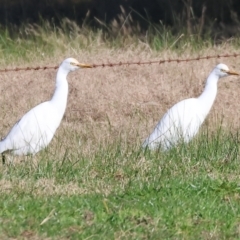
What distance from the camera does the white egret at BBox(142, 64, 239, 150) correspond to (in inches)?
322

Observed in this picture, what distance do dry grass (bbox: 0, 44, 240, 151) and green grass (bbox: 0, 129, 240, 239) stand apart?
11.6ft

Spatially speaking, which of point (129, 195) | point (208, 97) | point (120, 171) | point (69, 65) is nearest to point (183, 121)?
point (208, 97)

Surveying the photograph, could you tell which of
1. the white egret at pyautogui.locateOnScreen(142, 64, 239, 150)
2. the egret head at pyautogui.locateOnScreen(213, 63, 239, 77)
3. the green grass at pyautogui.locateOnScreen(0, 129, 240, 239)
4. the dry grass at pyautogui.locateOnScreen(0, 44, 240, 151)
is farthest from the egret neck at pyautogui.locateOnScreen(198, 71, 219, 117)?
the green grass at pyautogui.locateOnScreen(0, 129, 240, 239)

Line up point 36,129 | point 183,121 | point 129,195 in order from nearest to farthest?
1. point 129,195
2. point 36,129
3. point 183,121

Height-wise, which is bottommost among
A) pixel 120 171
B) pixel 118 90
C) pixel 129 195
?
pixel 118 90

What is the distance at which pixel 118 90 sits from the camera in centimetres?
1191

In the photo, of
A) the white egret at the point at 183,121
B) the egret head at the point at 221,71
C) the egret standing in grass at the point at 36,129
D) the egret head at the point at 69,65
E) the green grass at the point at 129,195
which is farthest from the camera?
the egret head at the point at 221,71

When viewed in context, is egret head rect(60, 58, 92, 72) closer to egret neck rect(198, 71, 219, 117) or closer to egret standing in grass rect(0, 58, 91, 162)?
egret standing in grass rect(0, 58, 91, 162)

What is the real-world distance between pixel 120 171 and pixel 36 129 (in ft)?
6.74

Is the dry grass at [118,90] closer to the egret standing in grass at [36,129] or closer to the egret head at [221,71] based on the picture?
the egret head at [221,71]

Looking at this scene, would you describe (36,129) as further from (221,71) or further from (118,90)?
(118,90)

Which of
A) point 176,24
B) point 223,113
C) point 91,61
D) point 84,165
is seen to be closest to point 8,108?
point 91,61

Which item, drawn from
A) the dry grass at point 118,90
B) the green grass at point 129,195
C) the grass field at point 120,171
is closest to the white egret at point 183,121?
the grass field at point 120,171

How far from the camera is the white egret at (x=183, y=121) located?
819 cm
